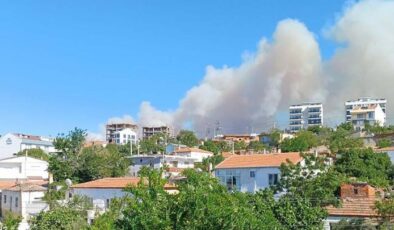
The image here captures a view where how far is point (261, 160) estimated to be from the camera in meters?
38.9

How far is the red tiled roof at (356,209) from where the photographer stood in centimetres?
2475

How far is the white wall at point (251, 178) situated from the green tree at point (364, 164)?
584 cm

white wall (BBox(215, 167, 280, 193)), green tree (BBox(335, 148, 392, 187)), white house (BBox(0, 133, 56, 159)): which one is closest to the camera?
white wall (BBox(215, 167, 280, 193))

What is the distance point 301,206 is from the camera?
2316 centimetres

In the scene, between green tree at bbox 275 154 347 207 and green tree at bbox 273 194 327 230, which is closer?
green tree at bbox 273 194 327 230

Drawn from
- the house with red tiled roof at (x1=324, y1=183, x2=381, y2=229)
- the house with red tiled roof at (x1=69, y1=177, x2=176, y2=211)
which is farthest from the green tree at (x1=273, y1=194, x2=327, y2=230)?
the house with red tiled roof at (x1=69, y1=177, x2=176, y2=211)

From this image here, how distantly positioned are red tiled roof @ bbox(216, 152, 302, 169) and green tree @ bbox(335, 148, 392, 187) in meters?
4.25

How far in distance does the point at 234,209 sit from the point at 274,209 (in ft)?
34.9

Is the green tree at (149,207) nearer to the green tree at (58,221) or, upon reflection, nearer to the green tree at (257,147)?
the green tree at (58,221)

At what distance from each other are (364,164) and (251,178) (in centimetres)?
875

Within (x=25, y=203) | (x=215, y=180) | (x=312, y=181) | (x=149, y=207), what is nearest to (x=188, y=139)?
(x=25, y=203)

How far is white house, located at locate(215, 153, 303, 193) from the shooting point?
36847mm

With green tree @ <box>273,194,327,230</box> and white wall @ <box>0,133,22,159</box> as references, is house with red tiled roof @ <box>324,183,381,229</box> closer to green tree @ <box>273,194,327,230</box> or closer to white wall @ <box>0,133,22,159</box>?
green tree @ <box>273,194,327,230</box>

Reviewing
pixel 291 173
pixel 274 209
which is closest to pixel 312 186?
pixel 291 173
